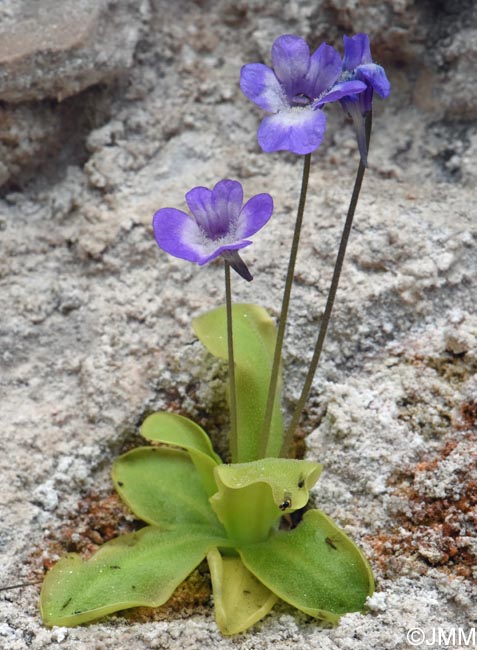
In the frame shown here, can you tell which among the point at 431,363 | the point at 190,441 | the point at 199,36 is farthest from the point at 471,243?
the point at 199,36

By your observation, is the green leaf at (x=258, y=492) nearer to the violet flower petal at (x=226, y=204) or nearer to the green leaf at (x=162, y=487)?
the green leaf at (x=162, y=487)

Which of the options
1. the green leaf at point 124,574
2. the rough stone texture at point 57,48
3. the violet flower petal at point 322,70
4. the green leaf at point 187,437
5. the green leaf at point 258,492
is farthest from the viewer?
the rough stone texture at point 57,48

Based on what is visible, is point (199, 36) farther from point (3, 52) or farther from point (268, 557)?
point (268, 557)

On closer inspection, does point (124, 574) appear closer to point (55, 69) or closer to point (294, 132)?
point (294, 132)

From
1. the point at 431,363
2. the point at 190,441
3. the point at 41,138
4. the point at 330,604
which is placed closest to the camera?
the point at 330,604

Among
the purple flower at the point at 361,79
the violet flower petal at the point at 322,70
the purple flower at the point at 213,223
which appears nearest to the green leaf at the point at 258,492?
the purple flower at the point at 213,223

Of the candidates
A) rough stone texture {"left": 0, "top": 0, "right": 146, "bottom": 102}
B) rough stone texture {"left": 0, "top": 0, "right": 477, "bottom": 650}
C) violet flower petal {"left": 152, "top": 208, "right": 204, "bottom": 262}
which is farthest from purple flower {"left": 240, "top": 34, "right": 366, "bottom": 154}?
rough stone texture {"left": 0, "top": 0, "right": 146, "bottom": 102}

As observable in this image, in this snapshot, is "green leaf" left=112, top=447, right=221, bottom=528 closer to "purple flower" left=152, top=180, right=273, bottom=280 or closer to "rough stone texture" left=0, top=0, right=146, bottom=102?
"purple flower" left=152, top=180, right=273, bottom=280
